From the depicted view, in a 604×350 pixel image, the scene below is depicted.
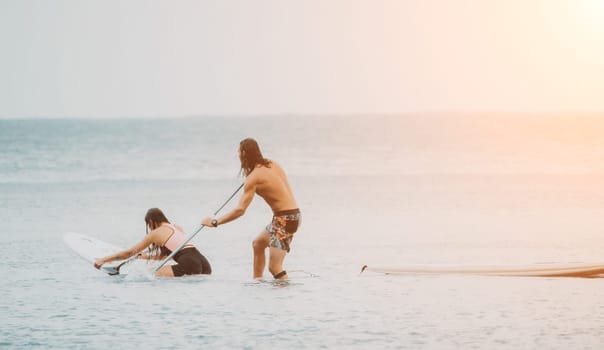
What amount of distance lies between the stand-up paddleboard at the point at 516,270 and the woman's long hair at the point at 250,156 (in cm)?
167

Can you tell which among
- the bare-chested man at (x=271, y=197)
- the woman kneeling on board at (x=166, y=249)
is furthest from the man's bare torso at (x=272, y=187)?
the woman kneeling on board at (x=166, y=249)

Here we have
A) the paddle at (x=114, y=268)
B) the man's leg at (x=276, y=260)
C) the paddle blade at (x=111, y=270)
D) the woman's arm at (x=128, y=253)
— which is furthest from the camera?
the paddle blade at (x=111, y=270)

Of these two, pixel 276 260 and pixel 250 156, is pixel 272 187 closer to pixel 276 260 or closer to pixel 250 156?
pixel 250 156

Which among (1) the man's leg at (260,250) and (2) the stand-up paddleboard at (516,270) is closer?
(1) the man's leg at (260,250)

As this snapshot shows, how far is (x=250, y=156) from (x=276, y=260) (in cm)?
98

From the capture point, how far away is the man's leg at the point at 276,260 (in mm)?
10008

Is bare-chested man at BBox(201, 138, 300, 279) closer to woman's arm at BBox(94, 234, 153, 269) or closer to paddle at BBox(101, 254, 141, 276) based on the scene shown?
woman's arm at BBox(94, 234, 153, 269)

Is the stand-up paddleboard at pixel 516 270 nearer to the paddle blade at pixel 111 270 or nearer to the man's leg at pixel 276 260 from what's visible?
the man's leg at pixel 276 260

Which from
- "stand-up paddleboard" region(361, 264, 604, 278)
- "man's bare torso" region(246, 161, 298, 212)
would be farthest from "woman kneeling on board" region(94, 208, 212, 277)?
"stand-up paddleboard" region(361, 264, 604, 278)

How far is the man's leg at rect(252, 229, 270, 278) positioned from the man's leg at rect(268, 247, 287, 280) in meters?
0.11

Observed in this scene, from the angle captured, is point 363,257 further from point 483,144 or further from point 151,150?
point 483,144

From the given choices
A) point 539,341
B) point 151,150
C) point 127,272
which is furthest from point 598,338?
point 151,150

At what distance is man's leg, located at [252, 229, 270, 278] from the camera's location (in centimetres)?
1007

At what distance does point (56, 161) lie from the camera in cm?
4447
